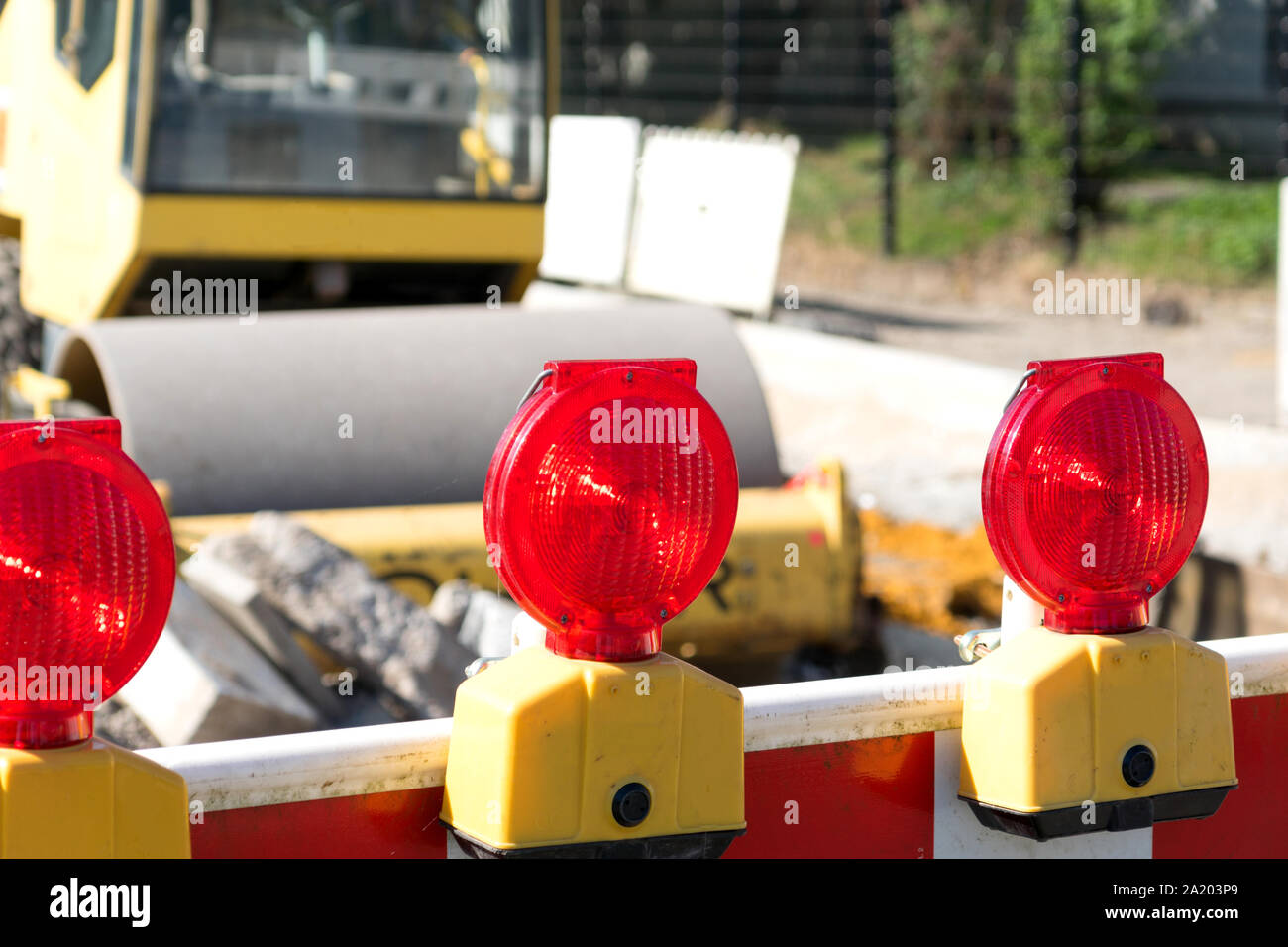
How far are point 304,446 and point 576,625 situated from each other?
2356mm

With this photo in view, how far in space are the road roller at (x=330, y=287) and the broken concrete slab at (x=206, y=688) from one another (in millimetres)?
475

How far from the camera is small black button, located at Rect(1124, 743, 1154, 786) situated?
5.92 feet

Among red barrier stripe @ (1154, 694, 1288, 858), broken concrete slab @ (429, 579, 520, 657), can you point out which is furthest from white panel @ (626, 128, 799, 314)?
red barrier stripe @ (1154, 694, 1288, 858)

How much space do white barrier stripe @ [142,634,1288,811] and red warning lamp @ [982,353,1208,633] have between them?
0.16 meters

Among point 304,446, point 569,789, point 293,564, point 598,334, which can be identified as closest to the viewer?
point 569,789

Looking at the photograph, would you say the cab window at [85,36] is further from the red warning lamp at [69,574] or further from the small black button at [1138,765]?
the small black button at [1138,765]

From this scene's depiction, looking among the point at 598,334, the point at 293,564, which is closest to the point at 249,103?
the point at 598,334

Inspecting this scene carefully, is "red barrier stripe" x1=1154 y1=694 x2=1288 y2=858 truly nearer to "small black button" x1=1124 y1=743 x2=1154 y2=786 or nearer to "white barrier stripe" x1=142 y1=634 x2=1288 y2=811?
"small black button" x1=1124 y1=743 x2=1154 y2=786

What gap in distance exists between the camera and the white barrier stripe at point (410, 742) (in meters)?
1.55

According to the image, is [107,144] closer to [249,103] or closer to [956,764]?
[249,103]

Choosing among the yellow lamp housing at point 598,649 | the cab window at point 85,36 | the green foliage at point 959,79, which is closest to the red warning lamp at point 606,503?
the yellow lamp housing at point 598,649

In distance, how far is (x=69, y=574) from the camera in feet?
4.60

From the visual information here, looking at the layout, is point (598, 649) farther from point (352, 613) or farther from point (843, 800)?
point (352, 613)

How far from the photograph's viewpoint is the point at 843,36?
2222cm
